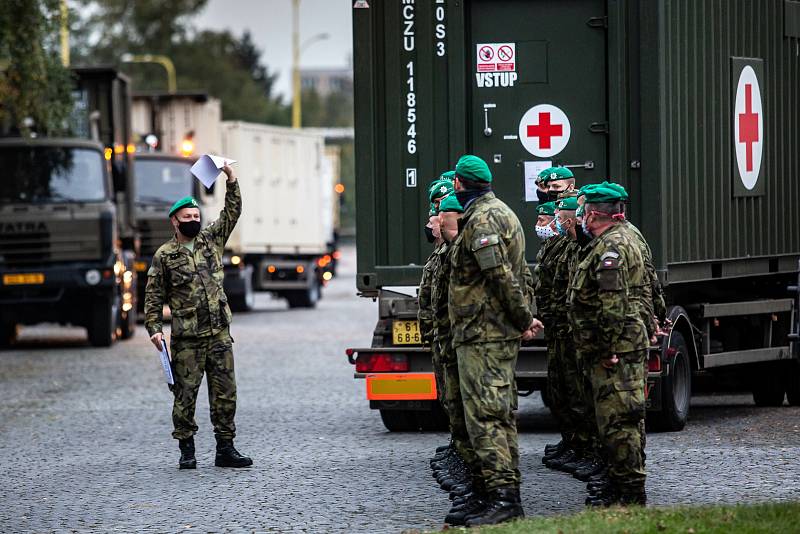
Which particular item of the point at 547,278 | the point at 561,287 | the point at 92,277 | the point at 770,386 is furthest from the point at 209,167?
the point at 92,277

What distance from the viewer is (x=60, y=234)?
23.1 m

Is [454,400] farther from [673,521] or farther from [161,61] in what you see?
[161,61]

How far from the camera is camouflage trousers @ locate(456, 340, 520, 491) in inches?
330

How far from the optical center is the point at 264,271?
34906 millimetres

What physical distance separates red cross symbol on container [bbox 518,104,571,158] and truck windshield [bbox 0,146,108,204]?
479 inches

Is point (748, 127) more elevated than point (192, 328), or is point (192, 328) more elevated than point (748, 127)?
point (748, 127)

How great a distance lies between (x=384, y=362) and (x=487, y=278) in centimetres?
408

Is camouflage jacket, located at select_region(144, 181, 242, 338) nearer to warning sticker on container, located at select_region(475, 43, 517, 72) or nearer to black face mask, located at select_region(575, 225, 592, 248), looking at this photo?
warning sticker on container, located at select_region(475, 43, 517, 72)

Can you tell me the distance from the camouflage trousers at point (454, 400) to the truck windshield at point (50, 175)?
15.2m

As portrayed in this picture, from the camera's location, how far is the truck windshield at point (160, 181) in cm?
2969

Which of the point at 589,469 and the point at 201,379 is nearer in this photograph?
the point at 589,469

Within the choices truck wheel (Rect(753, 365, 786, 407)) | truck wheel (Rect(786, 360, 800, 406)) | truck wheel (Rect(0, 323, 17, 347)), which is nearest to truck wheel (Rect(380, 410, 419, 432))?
truck wheel (Rect(753, 365, 786, 407))

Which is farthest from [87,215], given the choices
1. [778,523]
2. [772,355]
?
[778,523]

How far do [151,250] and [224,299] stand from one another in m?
18.4
